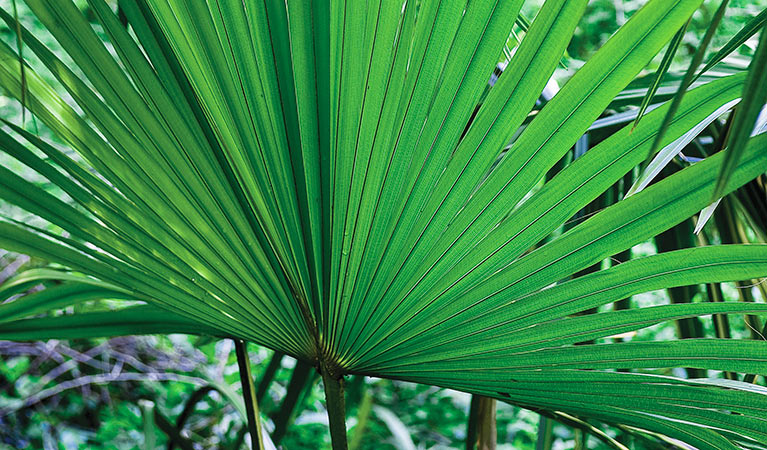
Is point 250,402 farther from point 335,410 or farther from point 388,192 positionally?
point 388,192

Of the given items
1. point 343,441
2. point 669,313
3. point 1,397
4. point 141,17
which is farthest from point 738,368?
point 1,397

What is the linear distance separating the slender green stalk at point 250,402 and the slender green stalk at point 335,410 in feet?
0.42

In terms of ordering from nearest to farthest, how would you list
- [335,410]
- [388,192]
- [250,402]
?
[388,192]
[335,410]
[250,402]

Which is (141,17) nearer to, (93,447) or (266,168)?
(266,168)

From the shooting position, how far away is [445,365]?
56 cm

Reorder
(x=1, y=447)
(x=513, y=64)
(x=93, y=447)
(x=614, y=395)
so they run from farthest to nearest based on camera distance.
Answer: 1. (x=93, y=447)
2. (x=1, y=447)
3. (x=614, y=395)
4. (x=513, y=64)

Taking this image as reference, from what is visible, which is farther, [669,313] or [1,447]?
[1,447]

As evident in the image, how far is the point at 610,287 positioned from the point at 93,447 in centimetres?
185

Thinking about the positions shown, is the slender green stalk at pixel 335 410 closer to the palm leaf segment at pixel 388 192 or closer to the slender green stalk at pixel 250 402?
the palm leaf segment at pixel 388 192

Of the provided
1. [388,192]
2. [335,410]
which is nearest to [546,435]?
[335,410]

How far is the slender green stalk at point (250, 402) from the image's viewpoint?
2.22 ft

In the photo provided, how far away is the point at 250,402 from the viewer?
2.28 feet


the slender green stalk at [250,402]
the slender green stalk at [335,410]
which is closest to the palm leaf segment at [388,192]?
the slender green stalk at [335,410]

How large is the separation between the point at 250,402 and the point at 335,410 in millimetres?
154
